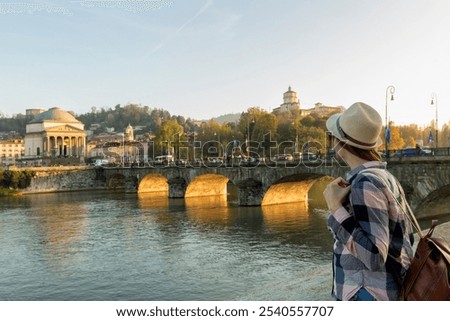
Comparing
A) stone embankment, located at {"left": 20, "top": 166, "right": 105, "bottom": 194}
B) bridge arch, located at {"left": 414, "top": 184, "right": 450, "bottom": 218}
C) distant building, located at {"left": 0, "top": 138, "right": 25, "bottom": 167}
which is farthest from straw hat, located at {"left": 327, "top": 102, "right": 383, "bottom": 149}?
distant building, located at {"left": 0, "top": 138, "right": 25, "bottom": 167}

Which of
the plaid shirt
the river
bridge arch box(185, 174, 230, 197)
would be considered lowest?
the river

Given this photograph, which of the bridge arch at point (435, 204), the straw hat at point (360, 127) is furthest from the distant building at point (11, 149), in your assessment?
the straw hat at point (360, 127)

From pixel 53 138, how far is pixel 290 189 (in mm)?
69223

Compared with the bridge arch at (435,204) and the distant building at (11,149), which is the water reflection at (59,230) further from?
the distant building at (11,149)

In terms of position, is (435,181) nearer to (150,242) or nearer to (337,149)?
(150,242)

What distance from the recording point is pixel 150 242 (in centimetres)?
1975

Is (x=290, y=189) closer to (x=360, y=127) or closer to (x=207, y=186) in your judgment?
(x=207, y=186)

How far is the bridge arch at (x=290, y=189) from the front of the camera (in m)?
31.8

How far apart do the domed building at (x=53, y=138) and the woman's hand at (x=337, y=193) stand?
90.7 metres

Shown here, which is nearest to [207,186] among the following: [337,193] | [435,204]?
[435,204]

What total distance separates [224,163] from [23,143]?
73635 mm

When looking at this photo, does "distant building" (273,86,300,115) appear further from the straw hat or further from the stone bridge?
the straw hat

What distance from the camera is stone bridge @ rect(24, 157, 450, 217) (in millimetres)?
21453
